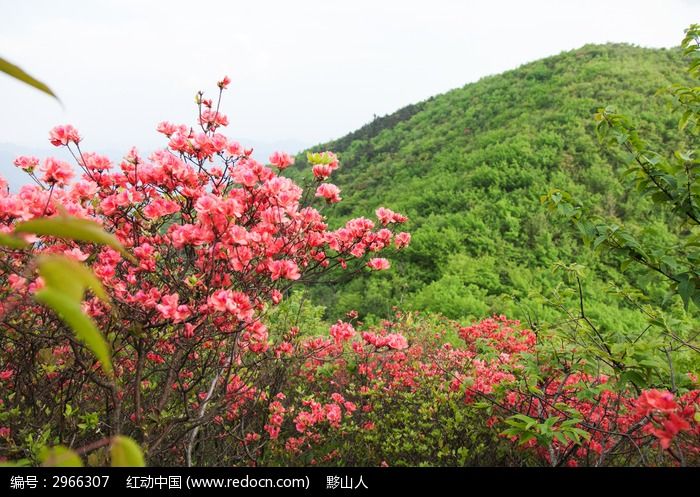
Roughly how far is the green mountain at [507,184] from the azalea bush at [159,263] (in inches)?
57.4

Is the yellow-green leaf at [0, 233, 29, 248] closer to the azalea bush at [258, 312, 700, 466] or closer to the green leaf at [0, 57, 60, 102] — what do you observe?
the green leaf at [0, 57, 60, 102]

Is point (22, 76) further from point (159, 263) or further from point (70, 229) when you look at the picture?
point (159, 263)

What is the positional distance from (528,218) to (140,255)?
9.52m

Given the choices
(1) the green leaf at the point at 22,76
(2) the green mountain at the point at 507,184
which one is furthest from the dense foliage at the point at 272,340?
(2) the green mountain at the point at 507,184

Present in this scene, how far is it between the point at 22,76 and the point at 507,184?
37.7 ft

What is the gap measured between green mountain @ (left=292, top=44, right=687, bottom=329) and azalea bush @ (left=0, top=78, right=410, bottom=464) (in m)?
1.46

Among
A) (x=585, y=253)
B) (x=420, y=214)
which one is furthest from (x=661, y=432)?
(x=420, y=214)

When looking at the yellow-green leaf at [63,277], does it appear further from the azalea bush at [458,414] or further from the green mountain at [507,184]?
the green mountain at [507,184]

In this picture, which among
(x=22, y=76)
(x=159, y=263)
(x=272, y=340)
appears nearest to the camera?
(x=22, y=76)

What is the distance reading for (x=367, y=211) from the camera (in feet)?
42.1

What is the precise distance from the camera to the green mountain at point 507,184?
843 cm

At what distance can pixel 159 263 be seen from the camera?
2.35 meters

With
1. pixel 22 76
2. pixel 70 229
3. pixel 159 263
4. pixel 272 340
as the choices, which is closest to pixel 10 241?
pixel 70 229

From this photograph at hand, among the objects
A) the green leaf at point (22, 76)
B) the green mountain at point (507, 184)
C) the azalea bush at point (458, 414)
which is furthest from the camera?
the green mountain at point (507, 184)
